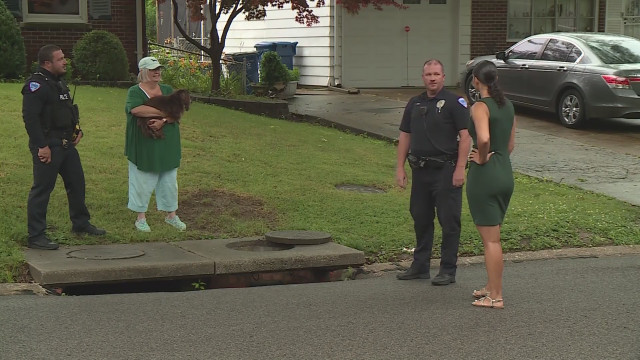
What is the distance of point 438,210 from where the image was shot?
24.5ft

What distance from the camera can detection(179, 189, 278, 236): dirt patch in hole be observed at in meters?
9.11

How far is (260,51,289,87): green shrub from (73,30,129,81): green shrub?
11.1 ft

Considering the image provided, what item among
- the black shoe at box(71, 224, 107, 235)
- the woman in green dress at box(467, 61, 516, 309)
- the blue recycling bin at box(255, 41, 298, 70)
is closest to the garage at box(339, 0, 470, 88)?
the blue recycling bin at box(255, 41, 298, 70)

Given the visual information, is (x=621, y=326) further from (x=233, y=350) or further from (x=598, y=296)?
(x=233, y=350)

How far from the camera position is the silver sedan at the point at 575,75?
1484 cm

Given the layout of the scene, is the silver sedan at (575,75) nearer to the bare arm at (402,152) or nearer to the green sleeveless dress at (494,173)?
the bare arm at (402,152)

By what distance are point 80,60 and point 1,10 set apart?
162 cm

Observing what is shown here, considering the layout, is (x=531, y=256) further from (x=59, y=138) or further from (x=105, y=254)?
(x=59, y=138)

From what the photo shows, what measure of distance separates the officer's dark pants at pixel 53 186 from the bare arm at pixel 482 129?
384 cm

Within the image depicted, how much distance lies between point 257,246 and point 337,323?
252 centimetres

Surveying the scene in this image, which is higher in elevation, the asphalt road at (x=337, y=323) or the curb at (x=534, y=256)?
the asphalt road at (x=337, y=323)

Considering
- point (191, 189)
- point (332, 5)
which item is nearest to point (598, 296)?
point (191, 189)

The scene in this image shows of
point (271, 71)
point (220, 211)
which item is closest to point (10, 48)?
point (271, 71)

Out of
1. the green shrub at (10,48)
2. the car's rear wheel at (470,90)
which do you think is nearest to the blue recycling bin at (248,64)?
the car's rear wheel at (470,90)
